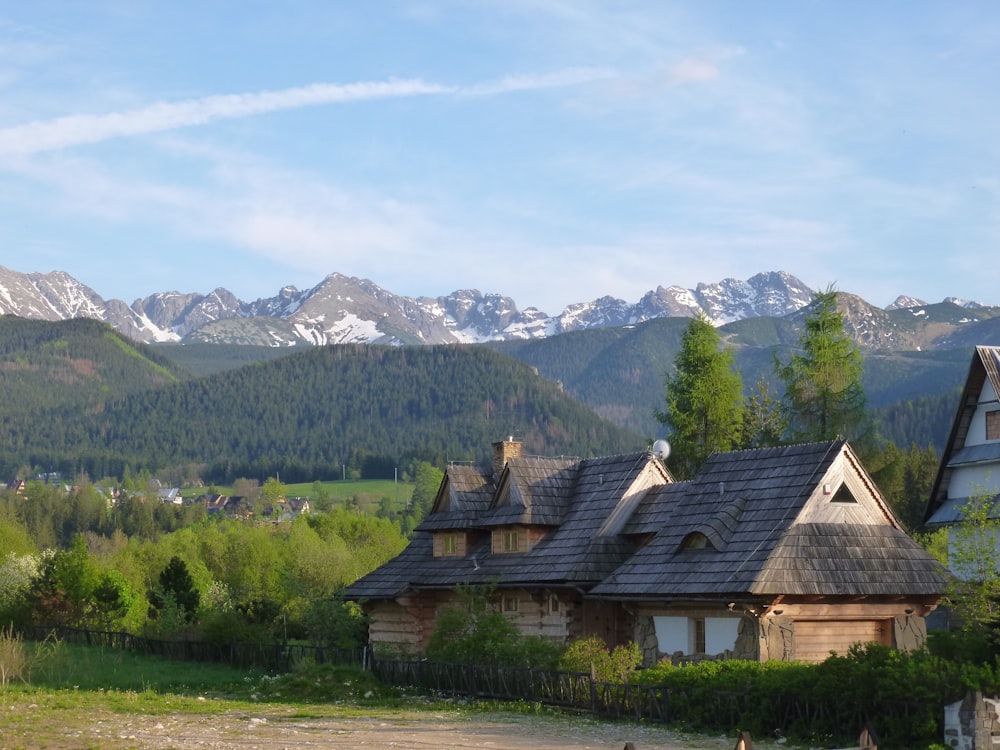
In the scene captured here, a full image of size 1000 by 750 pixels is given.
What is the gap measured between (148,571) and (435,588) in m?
60.2

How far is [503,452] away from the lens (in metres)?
46.9

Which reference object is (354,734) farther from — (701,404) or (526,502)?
(701,404)

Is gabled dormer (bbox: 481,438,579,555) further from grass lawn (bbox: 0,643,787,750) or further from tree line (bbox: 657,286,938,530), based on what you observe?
tree line (bbox: 657,286,938,530)

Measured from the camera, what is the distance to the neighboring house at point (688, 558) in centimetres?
3362

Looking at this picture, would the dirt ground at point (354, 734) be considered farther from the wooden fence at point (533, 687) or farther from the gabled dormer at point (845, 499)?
the gabled dormer at point (845, 499)

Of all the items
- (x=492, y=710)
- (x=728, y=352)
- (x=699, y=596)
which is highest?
(x=728, y=352)

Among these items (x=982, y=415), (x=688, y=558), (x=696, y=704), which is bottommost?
(x=696, y=704)

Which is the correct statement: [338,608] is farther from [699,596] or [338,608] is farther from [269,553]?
[269,553]

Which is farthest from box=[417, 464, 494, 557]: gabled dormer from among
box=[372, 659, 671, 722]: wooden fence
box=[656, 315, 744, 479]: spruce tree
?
box=[656, 315, 744, 479]: spruce tree

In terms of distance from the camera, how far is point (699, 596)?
33.5 m

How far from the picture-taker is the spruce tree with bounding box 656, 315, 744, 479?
56844 mm

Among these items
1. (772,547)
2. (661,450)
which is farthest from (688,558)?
(661,450)

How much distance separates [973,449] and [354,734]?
73.2ft

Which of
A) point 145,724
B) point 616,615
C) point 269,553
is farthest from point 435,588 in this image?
point 269,553
